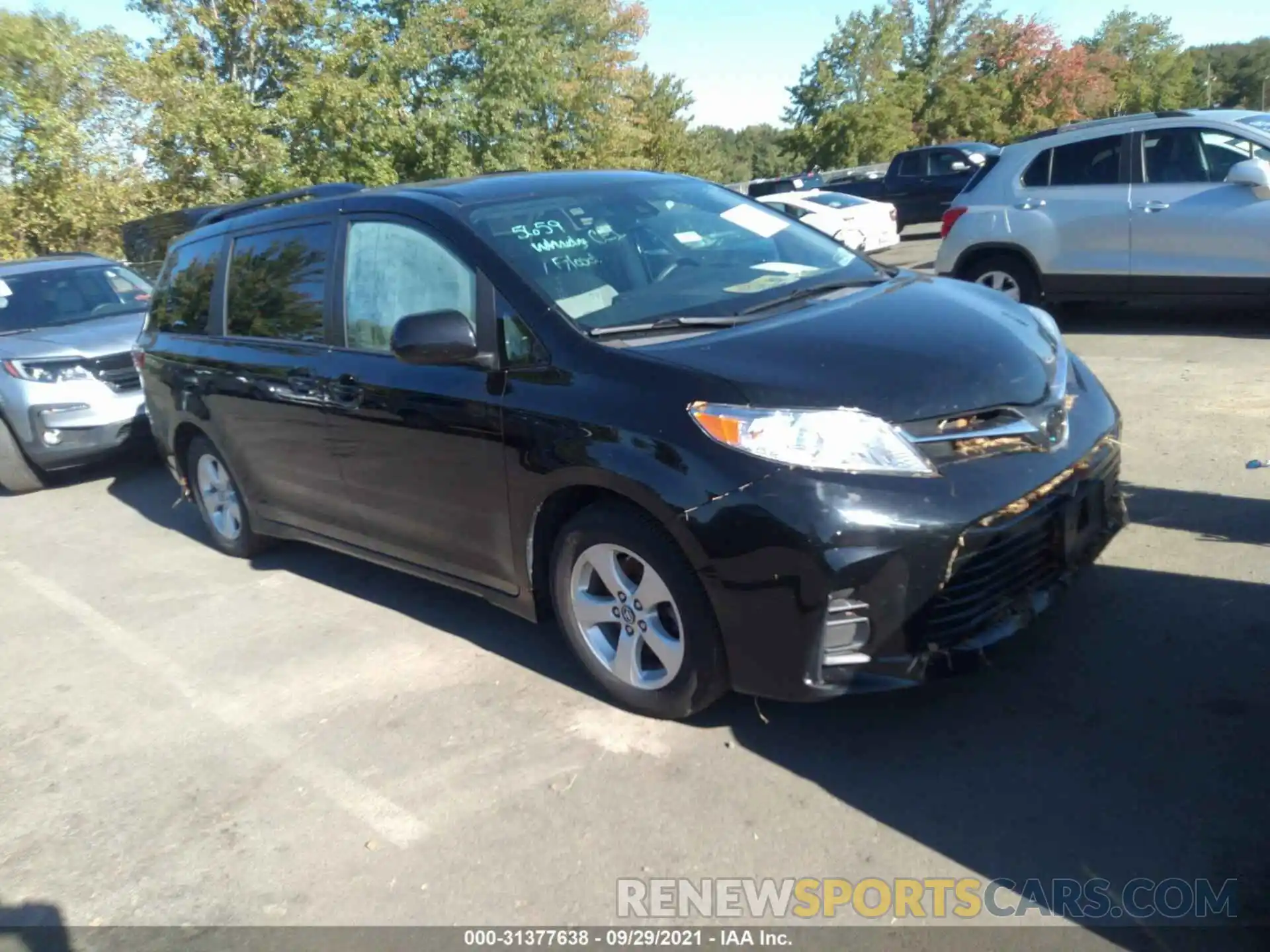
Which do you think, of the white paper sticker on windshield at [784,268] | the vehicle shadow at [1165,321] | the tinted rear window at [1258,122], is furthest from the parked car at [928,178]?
the white paper sticker on windshield at [784,268]

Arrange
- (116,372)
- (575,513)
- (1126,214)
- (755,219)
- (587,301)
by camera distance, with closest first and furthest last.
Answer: (575,513), (587,301), (755,219), (116,372), (1126,214)

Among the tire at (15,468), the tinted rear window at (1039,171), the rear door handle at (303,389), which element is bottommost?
the tire at (15,468)

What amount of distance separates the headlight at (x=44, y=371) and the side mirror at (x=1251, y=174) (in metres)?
8.55

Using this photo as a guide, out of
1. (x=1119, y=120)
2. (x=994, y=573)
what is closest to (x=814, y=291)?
(x=994, y=573)

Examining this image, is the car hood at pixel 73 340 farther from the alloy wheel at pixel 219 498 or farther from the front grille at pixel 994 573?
the front grille at pixel 994 573

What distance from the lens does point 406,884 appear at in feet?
10.5

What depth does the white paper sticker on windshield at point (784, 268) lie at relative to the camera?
4465 mm

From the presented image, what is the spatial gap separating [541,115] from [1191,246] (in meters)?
25.1

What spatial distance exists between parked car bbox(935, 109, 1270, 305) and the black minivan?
4.91 m

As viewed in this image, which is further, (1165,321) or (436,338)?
(1165,321)

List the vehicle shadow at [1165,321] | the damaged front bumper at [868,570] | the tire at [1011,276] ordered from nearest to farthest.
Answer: the damaged front bumper at [868,570]
the vehicle shadow at [1165,321]
the tire at [1011,276]

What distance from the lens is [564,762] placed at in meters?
3.71

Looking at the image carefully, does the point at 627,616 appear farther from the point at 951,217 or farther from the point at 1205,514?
the point at 951,217

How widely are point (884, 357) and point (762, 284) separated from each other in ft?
2.91
